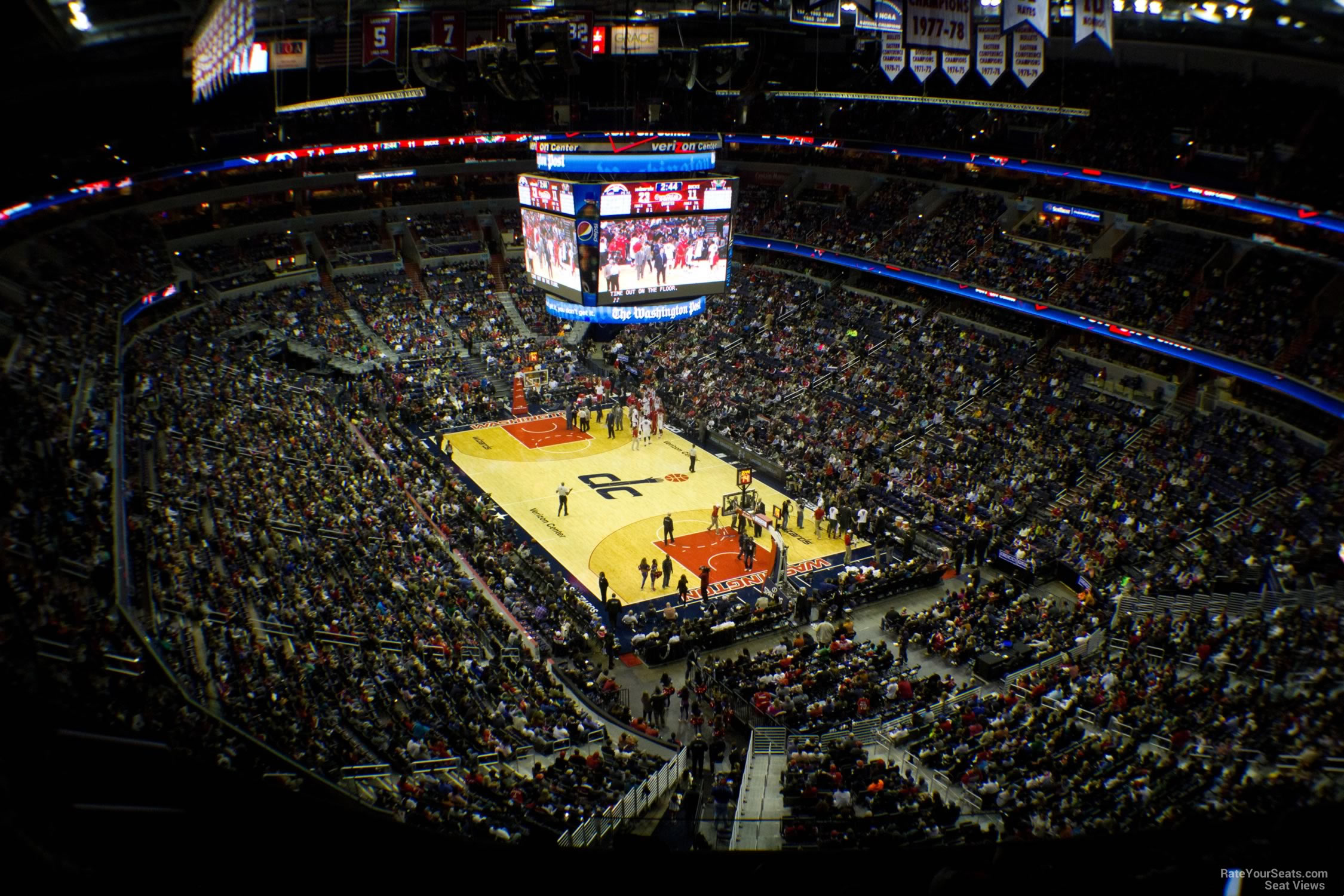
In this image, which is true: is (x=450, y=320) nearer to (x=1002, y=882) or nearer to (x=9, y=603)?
(x=9, y=603)

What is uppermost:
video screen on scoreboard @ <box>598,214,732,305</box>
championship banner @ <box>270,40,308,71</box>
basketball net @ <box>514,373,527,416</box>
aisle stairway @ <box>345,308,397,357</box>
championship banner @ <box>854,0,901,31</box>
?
championship banner @ <box>854,0,901,31</box>

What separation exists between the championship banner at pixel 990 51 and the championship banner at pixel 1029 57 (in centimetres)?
45

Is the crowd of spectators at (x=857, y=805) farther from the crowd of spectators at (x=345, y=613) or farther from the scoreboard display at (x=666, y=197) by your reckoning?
the scoreboard display at (x=666, y=197)

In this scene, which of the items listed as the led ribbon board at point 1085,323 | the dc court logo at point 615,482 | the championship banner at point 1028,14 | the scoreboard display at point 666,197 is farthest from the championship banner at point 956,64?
the dc court logo at point 615,482

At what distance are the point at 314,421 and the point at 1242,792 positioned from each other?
94.6ft

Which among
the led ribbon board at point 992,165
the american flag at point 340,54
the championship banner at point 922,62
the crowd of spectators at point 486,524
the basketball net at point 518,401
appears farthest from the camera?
the basketball net at point 518,401

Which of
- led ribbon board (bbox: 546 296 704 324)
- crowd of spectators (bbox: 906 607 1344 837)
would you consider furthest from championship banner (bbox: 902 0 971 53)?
crowd of spectators (bbox: 906 607 1344 837)

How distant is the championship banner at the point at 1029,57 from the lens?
83.4 feet

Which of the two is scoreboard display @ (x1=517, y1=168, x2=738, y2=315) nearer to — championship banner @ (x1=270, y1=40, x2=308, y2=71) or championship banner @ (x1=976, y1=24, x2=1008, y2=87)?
championship banner @ (x1=270, y1=40, x2=308, y2=71)

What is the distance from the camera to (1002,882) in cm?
695

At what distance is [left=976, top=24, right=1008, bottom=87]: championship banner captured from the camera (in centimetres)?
2533

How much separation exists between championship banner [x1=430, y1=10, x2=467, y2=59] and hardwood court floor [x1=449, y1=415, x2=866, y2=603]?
14306 mm

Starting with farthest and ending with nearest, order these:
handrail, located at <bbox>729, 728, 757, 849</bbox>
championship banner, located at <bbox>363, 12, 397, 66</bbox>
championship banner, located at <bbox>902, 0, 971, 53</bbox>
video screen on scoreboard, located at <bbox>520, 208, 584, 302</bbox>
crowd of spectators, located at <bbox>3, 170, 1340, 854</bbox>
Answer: video screen on scoreboard, located at <bbox>520, 208, 584, 302</bbox> → championship banner, located at <bbox>363, 12, 397, 66</bbox> → championship banner, located at <bbox>902, 0, 971, 53</bbox> → crowd of spectators, located at <bbox>3, 170, 1340, 854</bbox> → handrail, located at <bbox>729, 728, 757, 849</bbox>

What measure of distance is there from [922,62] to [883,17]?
1710 mm
